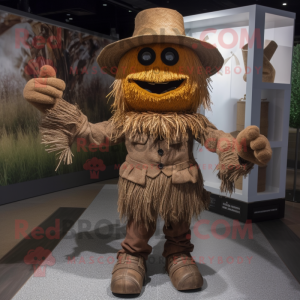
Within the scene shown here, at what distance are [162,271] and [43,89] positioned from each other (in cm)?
89

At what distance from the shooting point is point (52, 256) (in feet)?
5.06

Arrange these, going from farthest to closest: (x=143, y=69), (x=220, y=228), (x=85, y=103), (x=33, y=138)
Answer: (x=85, y=103), (x=33, y=138), (x=220, y=228), (x=143, y=69)

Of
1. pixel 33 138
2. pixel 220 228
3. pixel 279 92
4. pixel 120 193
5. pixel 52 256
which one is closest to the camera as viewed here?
pixel 120 193

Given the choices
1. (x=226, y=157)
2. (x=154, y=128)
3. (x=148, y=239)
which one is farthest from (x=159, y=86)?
(x=148, y=239)

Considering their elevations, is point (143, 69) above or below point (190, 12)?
below

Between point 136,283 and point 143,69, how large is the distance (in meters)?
0.79

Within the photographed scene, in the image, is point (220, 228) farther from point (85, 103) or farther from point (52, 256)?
point (85, 103)

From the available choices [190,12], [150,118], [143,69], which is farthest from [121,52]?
[190,12]

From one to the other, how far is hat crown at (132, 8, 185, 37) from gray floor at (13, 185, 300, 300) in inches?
38.6

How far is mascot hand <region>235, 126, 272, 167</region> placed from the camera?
3.43 feet

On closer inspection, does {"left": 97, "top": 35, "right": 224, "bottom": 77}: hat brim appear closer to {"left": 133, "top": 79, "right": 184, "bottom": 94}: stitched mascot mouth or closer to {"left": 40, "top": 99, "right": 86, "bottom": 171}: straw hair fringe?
{"left": 133, "top": 79, "right": 184, "bottom": 94}: stitched mascot mouth

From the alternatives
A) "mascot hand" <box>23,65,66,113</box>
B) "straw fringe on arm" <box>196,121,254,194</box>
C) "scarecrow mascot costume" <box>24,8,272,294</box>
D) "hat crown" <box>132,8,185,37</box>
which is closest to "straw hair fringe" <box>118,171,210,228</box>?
"scarecrow mascot costume" <box>24,8,272,294</box>

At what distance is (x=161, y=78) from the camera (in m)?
1.18

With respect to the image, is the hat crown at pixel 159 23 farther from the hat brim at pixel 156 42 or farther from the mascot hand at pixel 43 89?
the mascot hand at pixel 43 89
